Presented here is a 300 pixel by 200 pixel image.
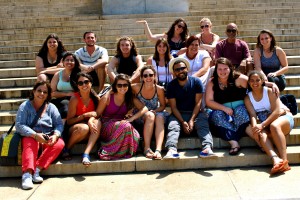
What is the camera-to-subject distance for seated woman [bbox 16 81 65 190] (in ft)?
14.4

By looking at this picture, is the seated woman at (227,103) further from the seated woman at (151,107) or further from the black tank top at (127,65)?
the black tank top at (127,65)

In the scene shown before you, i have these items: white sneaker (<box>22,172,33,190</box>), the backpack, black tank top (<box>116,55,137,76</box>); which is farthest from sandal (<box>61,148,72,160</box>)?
the backpack

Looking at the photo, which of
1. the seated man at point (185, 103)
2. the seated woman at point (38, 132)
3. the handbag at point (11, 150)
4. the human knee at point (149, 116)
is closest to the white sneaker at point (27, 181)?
the seated woman at point (38, 132)

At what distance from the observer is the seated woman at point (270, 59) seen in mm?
5590

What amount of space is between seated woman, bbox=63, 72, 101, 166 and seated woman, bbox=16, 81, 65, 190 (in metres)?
0.20

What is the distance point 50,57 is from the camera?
20.4ft

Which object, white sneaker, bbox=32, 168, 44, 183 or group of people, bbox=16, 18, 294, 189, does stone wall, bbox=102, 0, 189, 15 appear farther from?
white sneaker, bbox=32, 168, 44, 183

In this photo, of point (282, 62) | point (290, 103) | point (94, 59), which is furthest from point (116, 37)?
point (290, 103)

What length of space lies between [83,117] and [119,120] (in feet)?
1.63

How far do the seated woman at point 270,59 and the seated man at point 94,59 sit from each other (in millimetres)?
2613

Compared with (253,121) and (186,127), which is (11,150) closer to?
(186,127)

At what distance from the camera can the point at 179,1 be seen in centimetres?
1193

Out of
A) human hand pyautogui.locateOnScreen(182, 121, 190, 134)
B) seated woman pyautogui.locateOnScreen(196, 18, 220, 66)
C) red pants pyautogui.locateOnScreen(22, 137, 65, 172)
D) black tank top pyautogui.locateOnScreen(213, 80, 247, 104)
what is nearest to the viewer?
red pants pyautogui.locateOnScreen(22, 137, 65, 172)

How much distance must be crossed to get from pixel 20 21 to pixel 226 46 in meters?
6.75
